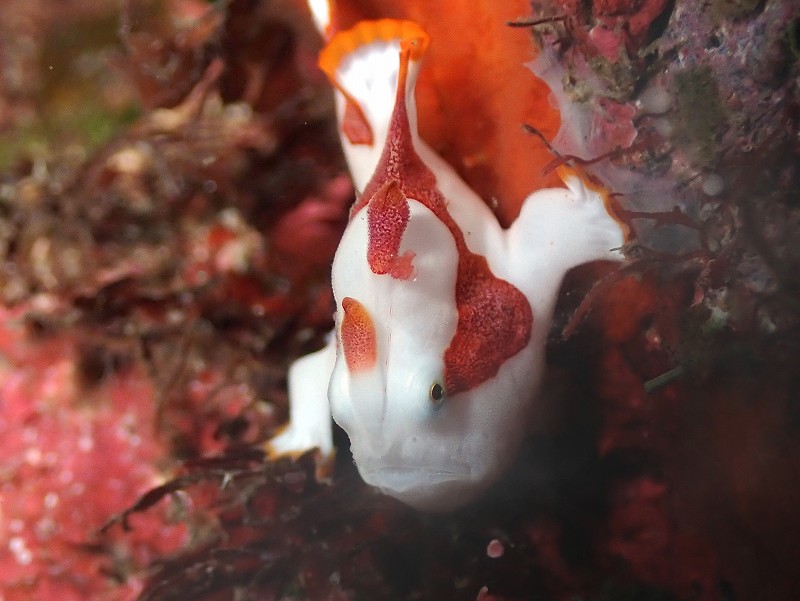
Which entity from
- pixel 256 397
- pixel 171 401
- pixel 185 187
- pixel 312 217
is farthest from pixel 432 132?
pixel 171 401

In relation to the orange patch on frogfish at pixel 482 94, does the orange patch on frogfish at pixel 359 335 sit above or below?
below

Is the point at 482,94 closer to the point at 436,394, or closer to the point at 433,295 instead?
the point at 433,295

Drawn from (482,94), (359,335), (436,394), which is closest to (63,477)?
(359,335)

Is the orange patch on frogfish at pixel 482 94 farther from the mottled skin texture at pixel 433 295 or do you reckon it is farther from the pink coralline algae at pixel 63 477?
the pink coralline algae at pixel 63 477

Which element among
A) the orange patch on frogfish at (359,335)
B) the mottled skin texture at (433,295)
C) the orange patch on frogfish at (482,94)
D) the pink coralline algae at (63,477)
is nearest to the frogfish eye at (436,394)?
the mottled skin texture at (433,295)

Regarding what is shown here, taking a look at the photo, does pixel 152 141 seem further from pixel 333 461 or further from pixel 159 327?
pixel 333 461

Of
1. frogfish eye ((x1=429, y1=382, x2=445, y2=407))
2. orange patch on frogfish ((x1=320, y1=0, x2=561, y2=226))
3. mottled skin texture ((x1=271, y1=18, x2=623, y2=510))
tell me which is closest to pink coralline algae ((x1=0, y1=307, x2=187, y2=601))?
mottled skin texture ((x1=271, y1=18, x2=623, y2=510))

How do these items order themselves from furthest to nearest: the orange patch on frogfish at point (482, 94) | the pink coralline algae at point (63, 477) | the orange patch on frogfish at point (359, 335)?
the pink coralline algae at point (63, 477) → the orange patch on frogfish at point (482, 94) → the orange patch on frogfish at point (359, 335)
